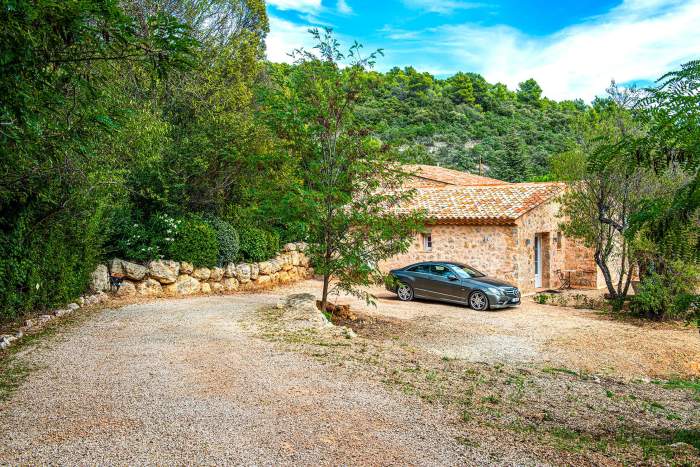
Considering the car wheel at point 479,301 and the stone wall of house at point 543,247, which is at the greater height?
the stone wall of house at point 543,247

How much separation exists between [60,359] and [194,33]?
12782 mm

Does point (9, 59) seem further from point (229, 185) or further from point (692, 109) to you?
point (229, 185)

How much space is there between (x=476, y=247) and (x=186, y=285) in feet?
36.2

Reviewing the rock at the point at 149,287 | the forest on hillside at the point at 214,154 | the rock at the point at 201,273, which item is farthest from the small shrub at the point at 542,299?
the rock at the point at 149,287

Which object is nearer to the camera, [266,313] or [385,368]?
[385,368]

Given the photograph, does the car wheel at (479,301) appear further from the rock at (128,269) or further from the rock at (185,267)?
the rock at (128,269)

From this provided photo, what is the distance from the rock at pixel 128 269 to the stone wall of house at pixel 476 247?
10552 mm

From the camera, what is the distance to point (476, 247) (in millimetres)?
20562

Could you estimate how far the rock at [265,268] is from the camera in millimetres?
18375

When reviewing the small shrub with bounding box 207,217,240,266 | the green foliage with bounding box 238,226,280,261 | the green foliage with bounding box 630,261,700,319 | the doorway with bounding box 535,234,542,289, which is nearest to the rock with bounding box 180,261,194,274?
the small shrub with bounding box 207,217,240,266

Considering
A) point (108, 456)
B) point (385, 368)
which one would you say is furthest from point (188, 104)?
point (108, 456)

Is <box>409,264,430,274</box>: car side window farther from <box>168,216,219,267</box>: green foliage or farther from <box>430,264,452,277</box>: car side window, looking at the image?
<box>168,216,219,267</box>: green foliage

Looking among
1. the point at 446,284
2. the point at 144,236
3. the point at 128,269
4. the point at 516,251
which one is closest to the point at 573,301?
the point at 516,251

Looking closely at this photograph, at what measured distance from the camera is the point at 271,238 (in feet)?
63.0
